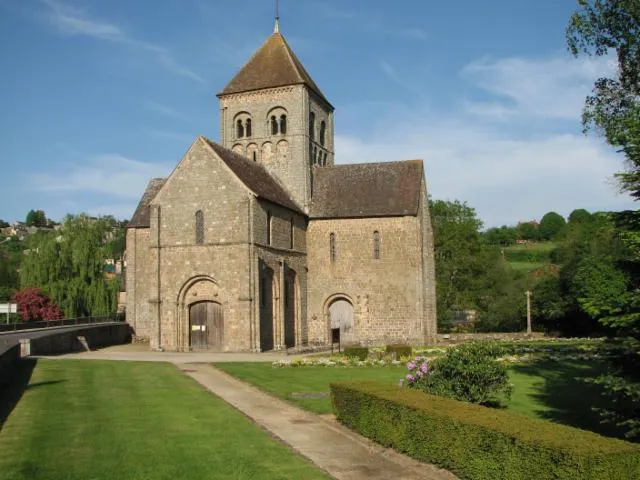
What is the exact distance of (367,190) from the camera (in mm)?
40094

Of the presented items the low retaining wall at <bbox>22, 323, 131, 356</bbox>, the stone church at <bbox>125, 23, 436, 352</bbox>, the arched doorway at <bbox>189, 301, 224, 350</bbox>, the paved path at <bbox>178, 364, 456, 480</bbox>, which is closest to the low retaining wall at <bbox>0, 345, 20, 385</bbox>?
the low retaining wall at <bbox>22, 323, 131, 356</bbox>

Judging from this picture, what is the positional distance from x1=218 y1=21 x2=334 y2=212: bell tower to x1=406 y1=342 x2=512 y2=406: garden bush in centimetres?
2575

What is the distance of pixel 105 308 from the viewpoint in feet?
164

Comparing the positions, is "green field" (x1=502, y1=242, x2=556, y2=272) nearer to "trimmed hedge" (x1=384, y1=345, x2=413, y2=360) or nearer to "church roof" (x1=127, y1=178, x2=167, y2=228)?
"church roof" (x1=127, y1=178, x2=167, y2=228)

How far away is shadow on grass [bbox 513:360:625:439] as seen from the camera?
46.6ft

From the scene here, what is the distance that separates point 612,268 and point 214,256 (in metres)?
24.4

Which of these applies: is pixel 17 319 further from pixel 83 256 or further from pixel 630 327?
pixel 630 327

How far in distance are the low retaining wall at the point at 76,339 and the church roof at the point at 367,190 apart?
44.3ft

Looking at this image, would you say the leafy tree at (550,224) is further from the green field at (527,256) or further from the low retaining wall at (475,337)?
the low retaining wall at (475,337)

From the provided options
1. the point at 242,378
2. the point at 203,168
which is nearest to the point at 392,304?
the point at 203,168

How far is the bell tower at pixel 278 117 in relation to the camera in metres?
40.7

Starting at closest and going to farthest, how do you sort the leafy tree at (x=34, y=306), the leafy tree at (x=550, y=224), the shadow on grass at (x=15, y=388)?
the shadow on grass at (x=15, y=388)
the leafy tree at (x=34, y=306)
the leafy tree at (x=550, y=224)

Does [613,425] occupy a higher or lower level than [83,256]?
lower

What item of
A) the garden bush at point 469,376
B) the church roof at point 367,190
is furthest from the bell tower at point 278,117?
the garden bush at point 469,376
